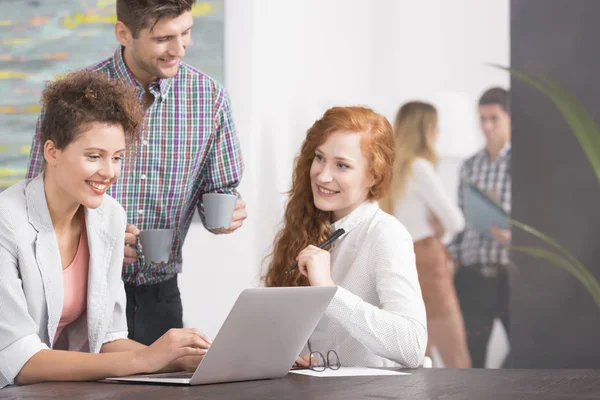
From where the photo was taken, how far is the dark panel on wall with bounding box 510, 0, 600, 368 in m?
3.39

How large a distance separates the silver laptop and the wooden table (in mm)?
26

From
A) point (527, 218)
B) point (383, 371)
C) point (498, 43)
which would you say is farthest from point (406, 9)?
point (383, 371)

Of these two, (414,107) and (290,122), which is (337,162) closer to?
(290,122)

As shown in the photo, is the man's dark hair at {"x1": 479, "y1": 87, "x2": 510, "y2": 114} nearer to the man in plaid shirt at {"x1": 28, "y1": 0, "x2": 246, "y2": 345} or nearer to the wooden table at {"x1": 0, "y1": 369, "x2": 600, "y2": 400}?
the man in plaid shirt at {"x1": 28, "y1": 0, "x2": 246, "y2": 345}

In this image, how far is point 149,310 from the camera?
8.13 feet

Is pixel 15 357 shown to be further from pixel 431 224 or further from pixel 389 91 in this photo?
pixel 389 91

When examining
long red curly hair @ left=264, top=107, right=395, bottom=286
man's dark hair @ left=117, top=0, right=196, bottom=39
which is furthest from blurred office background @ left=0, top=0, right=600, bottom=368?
long red curly hair @ left=264, top=107, right=395, bottom=286

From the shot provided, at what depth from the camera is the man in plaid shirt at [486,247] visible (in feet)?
11.4

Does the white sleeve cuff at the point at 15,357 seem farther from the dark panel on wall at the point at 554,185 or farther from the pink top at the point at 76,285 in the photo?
the dark panel on wall at the point at 554,185

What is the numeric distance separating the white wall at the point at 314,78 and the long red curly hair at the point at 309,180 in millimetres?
1059

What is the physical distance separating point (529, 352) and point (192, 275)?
1433mm

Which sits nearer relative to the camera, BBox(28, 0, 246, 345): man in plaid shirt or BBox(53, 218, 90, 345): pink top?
BBox(53, 218, 90, 345): pink top

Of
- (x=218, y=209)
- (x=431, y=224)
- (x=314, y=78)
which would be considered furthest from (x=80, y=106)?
(x=431, y=224)

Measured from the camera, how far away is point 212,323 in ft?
10.5
